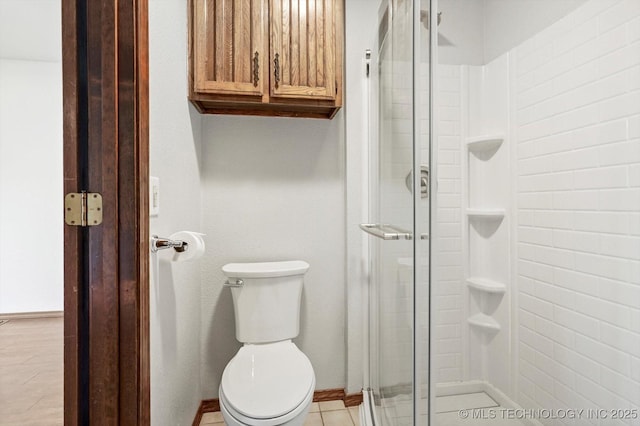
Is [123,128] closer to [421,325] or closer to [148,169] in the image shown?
[148,169]

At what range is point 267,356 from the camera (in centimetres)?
147

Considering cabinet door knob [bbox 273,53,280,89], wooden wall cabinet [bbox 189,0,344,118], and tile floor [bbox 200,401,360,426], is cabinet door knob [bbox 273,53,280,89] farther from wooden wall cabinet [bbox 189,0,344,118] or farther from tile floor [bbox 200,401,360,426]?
tile floor [bbox 200,401,360,426]

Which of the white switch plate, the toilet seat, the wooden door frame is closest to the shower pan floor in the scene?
the toilet seat

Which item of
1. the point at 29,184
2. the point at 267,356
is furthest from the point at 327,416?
the point at 29,184

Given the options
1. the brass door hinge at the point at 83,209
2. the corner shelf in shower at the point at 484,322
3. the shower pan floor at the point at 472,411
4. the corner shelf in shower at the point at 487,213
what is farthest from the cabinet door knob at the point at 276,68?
the shower pan floor at the point at 472,411

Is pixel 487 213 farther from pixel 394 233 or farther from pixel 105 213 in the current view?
Answer: pixel 105 213

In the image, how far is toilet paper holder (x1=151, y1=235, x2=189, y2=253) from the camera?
1.03 m

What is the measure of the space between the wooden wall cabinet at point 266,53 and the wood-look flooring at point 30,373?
4.60 feet

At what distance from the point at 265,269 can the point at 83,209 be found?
913 mm

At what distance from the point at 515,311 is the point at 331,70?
154cm

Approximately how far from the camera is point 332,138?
188 centimetres

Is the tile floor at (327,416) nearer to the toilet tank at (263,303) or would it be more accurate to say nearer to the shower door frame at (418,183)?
the toilet tank at (263,303)

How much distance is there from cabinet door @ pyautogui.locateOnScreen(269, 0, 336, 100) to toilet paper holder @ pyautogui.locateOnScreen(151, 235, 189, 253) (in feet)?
2.75

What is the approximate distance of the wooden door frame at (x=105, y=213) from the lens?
32.6 inches
